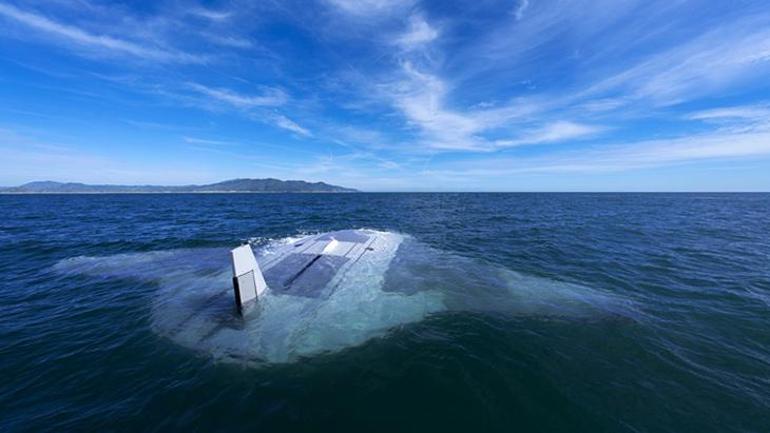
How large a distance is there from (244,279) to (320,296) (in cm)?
305

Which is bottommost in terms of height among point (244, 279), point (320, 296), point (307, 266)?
point (320, 296)

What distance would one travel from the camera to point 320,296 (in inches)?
456

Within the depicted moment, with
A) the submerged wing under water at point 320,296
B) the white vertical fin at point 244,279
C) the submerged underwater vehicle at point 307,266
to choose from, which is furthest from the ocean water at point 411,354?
the submerged underwater vehicle at point 307,266

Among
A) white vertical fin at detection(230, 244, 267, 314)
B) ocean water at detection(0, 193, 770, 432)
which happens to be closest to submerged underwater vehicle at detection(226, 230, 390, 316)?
white vertical fin at detection(230, 244, 267, 314)

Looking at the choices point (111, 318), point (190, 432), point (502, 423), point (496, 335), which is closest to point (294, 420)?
point (190, 432)

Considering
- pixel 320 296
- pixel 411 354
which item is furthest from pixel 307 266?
pixel 411 354

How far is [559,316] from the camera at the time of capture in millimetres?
10352

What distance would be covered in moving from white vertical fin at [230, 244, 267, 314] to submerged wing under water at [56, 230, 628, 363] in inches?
16.0

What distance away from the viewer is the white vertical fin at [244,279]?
10.1 m

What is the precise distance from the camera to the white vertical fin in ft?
33.3

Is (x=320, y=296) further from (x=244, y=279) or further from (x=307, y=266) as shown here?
(x=307, y=266)

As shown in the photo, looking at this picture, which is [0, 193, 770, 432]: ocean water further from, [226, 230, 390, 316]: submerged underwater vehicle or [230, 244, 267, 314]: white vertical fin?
[226, 230, 390, 316]: submerged underwater vehicle

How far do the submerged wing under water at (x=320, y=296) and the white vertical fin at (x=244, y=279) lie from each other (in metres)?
0.41

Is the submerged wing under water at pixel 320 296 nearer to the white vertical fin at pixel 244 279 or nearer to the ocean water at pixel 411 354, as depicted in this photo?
the ocean water at pixel 411 354
